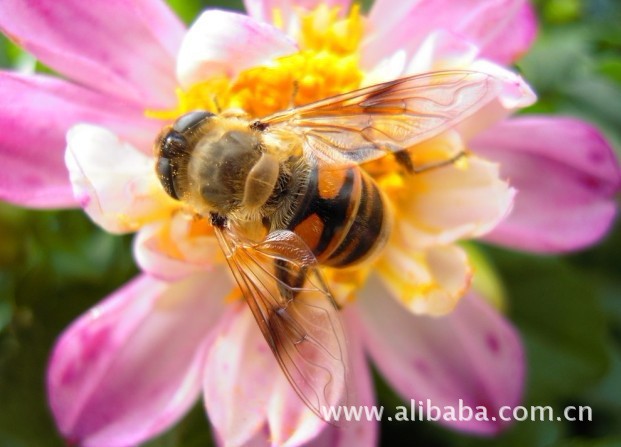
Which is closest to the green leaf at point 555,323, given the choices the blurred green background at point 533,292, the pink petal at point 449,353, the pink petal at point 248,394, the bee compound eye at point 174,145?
the blurred green background at point 533,292

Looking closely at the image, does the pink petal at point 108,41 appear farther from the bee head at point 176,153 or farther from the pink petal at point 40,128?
the bee head at point 176,153

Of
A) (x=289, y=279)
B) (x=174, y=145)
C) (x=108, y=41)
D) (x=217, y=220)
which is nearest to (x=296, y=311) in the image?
(x=289, y=279)

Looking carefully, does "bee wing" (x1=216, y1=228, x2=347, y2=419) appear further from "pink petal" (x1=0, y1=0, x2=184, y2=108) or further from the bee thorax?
"pink petal" (x1=0, y1=0, x2=184, y2=108)

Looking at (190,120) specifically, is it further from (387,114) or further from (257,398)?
(257,398)

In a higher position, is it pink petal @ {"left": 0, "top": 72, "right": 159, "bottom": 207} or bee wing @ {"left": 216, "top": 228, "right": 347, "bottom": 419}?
pink petal @ {"left": 0, "top": 72, "right": 159, "bottom": 207}

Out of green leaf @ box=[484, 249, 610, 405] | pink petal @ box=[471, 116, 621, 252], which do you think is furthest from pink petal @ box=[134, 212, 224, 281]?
green leaf @ box=[484, 249, 610, 405]

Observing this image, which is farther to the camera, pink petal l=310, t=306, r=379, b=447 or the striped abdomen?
pink petal l=310, t=306, r=379, b=447

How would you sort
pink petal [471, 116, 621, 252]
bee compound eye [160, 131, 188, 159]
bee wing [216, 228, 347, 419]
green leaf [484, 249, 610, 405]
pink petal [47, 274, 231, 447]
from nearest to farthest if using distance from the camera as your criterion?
1. bee wing [216, 228, 347, 419]
2. bee compound eye [160, 131, 188, 159]
3. pink petal [47, 274, 231, 447]
4. pink petal [471, 116, 621, 252]
5. green leaf [484, 249, 610, 405]
